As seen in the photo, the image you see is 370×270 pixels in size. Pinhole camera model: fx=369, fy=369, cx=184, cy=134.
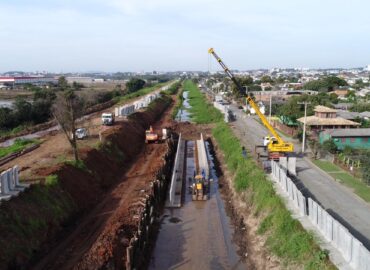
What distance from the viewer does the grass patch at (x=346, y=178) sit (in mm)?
22391

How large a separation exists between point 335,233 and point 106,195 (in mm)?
16277

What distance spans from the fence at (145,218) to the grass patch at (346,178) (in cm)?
1241

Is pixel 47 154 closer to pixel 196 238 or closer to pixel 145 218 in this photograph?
pixel 145 218

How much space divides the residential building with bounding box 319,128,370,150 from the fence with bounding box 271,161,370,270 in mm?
16009

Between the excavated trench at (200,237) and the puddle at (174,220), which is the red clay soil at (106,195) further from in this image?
the puddle at (174,220)

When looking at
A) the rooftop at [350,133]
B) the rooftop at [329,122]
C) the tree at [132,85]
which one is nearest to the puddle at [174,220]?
the rooftop at [350,133]

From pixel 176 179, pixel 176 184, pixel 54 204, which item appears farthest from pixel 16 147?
pixel 176 184

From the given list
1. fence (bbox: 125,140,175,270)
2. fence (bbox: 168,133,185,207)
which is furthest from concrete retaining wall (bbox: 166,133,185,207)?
fence (bbox: 125,140,175,270)

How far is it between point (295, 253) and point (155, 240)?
8.56 meters

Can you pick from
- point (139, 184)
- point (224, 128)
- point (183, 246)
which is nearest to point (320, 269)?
point (183, 246)

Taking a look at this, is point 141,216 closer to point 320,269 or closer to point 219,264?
point 219,264

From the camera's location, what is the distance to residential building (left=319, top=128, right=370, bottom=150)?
34.8 m

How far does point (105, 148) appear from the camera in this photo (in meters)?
33.8

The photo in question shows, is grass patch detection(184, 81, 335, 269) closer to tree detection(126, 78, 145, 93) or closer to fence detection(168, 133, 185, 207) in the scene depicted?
fence detection(168, 133, 185, 207)
